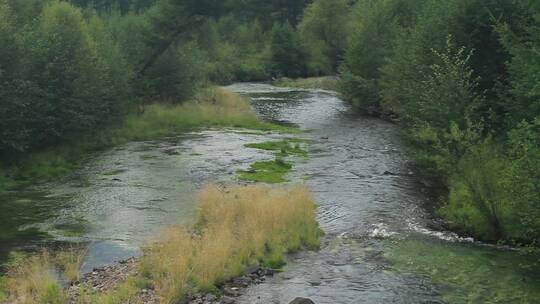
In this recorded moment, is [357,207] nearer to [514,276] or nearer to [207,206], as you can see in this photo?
[207,206]

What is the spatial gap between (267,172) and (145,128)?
21.5 metres

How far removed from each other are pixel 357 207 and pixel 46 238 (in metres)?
13.9

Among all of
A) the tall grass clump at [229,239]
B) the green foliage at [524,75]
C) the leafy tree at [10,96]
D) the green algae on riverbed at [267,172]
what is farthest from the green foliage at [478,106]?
the leafy tree at [10,96]

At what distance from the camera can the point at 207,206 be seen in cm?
2655

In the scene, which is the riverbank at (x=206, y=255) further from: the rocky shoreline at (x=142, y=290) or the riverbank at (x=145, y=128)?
the riverbank at (x=145, y=128)

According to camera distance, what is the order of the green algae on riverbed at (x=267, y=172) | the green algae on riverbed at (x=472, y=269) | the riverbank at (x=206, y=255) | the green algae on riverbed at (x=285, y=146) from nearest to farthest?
the riverbank at (x=206, y=255), the green algae on riverbed at (x=472, y=269), the green algae on riverbed at (x=267, y=172), the green algae on riverbed at (x=285, y=146)

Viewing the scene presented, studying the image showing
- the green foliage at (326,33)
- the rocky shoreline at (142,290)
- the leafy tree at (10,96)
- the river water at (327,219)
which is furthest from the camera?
the green foliage at (326,33)

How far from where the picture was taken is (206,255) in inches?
767

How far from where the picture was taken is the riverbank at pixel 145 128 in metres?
37.6

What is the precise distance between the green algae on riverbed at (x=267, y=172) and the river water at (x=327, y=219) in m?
0.77

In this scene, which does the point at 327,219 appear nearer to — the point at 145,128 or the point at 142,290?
the point at 142,290

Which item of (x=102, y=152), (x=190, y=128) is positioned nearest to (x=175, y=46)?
(x=190, y=128)

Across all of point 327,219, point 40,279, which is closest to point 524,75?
point 327,219

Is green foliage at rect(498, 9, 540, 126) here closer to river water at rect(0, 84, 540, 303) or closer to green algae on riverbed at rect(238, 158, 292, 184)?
river water at rect(0, 84, 540, 303)
